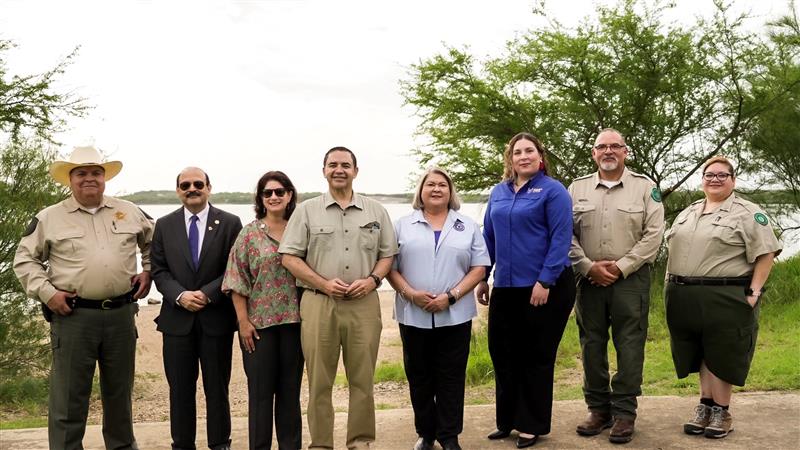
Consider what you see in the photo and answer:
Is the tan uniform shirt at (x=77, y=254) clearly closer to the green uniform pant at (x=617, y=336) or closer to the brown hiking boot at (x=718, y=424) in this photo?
the green uniform pant at (x=617, y=336)

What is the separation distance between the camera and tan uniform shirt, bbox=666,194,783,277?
5059mm

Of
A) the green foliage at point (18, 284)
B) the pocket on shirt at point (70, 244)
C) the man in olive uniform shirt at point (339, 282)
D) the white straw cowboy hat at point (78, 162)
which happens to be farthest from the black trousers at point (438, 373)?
the green foliage at point (18, 284)

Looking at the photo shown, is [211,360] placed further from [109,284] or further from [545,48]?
[545,48]

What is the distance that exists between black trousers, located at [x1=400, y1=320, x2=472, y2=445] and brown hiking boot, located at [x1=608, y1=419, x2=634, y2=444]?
109 centimetres

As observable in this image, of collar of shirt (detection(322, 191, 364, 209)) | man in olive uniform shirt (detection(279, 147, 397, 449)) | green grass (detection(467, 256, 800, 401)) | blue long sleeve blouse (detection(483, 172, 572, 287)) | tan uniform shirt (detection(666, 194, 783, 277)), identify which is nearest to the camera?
man in olive uniform shirt (detection(279, 147, 397, 449))

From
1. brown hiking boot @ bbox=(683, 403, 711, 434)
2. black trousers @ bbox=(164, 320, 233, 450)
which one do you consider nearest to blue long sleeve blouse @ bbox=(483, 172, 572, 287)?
brown hiking boot @ bbox=(683, 403, 711, 434)

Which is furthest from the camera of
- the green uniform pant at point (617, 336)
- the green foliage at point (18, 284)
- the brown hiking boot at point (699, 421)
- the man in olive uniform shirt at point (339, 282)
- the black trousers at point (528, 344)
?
the green foliage at point (18, 284)

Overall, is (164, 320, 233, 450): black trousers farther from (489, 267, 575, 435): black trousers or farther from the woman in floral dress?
(489, 267, 575, 435): black trousers

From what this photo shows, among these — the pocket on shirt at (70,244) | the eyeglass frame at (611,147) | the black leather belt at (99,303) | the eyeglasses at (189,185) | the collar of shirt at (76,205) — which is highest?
the eyeglass frame at (611,147)

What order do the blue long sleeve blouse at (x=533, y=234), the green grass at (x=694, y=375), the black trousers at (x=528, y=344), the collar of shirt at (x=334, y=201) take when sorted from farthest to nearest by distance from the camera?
the green grass at (x=694, y=375)
the black trousers at (x=528, y=344)
the blue long sleeve blouse at (x=533, y=234)
the collar of shirt at (x=334, y=201)

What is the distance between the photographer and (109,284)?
16.1 feet

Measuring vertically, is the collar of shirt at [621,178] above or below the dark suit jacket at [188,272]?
above

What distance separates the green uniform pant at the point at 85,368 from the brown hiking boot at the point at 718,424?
3991 millimetres

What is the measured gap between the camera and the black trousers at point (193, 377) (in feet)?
15.8
